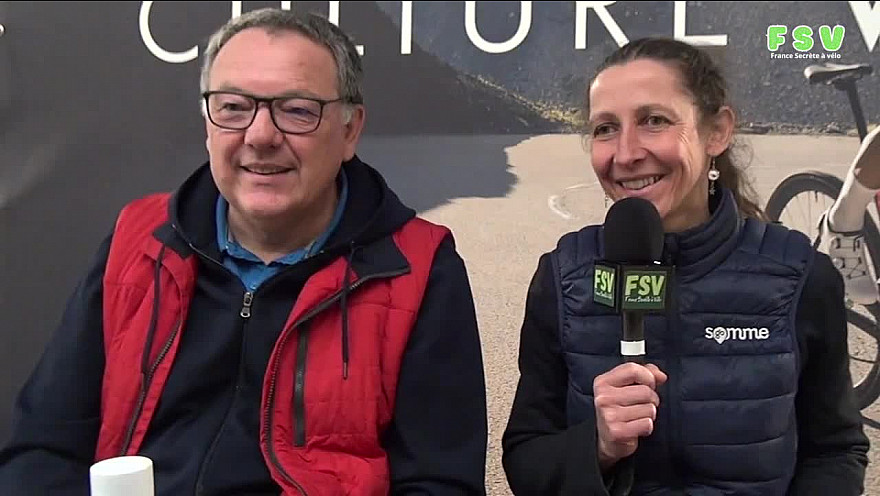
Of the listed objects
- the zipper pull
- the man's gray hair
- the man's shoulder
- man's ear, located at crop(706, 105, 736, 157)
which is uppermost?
the man's gray hair

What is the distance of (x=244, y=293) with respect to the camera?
1480mm

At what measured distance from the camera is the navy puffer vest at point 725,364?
1395 mm

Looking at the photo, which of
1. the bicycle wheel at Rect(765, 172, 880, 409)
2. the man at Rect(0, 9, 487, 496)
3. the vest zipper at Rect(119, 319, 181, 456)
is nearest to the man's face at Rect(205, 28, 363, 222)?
the man at Rect(0, 9, 487, 496)

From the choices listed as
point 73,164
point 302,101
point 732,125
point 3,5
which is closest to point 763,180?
point 732,125

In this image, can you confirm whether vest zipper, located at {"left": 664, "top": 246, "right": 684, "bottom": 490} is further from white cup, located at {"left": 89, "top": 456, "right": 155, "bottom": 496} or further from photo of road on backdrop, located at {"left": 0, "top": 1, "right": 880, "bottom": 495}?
white cup, located at {"left": 89, "top": 456, "right": 155, "bottom": 496}

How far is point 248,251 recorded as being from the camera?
154cm

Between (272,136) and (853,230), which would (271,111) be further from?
(853,230)

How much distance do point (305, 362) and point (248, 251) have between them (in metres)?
0.24

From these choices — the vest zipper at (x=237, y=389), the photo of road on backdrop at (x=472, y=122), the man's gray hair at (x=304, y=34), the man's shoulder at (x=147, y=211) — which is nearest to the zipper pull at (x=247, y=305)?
the vest zipper at (x=237, y=389)

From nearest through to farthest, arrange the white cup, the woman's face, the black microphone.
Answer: the white cup
the black microphone
the woman's face

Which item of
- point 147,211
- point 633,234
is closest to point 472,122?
point 147,211

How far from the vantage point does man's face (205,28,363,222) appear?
4.73 feet

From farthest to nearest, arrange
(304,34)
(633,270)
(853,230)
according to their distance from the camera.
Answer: (853,230) < (304,34) < (633,270)

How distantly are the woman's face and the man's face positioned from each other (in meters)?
0.45
